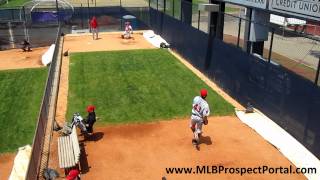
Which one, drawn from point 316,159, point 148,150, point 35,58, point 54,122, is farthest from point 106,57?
point 316,159

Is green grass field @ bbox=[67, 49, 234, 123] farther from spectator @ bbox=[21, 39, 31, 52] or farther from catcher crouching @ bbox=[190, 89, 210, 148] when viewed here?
spectator @ bbox=[21, 39, 31, 52]

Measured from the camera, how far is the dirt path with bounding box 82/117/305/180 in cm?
1084

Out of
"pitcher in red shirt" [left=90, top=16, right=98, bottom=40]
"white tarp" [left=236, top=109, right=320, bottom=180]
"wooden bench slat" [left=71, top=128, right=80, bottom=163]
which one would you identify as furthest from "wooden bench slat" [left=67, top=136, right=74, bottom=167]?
"pitcher in red shirt" [left=90, top=16, right=98, bottom=40]

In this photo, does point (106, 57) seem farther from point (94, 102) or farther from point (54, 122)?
point (54, 122)

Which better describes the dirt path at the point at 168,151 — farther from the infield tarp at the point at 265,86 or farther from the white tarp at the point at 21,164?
the white tarp at the point at 21,164

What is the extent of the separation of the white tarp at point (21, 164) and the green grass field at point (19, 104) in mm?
1046

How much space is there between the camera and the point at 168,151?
12.0 m

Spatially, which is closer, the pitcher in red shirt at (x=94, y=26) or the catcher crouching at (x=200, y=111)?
the catcher crouching at (x=200, y=111)

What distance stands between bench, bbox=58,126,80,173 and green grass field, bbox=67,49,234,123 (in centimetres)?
318

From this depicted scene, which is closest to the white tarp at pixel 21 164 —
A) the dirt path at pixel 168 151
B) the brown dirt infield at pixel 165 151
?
the brown dirt infield at pixel 165 151

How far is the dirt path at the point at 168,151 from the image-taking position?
10.8 metres

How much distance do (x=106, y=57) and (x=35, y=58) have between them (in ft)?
16.6

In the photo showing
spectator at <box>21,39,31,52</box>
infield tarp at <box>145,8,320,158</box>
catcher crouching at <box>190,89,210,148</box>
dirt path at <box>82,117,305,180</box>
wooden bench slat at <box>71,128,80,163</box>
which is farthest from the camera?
spectator at <box>21,39,31,52</box>

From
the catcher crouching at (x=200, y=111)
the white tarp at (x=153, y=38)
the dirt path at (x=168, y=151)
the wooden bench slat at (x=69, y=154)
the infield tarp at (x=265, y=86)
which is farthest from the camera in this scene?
the white tarp at (x=153, y=38)
